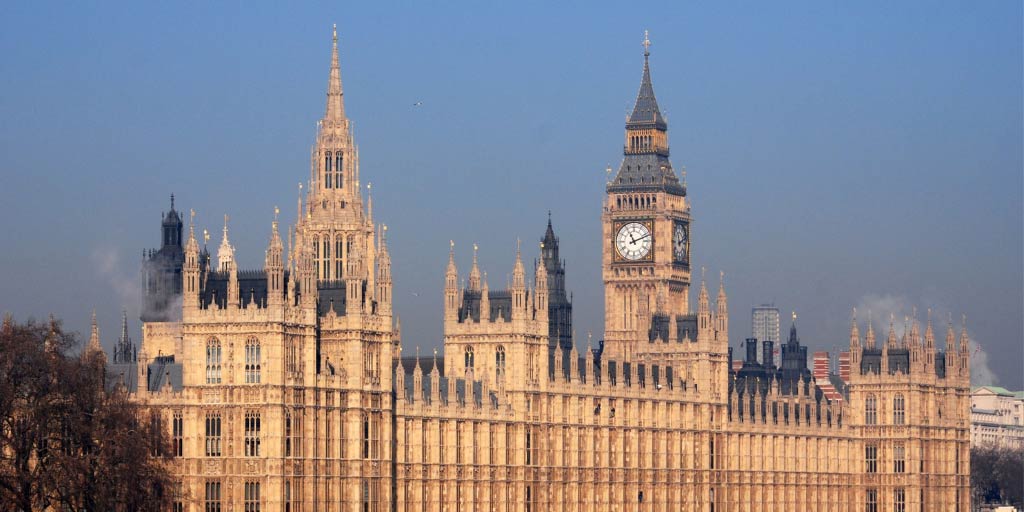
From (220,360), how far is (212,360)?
0.50 m

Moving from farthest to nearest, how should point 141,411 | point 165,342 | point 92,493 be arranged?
point 165,342
point 141,411
point 92,493

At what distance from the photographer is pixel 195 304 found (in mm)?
167375

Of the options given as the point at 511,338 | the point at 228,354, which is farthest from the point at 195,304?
the point at 511,338

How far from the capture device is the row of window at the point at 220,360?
166125mm

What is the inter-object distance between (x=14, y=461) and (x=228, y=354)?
15.7 meters

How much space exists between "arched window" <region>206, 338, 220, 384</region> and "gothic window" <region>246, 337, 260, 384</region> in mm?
1589

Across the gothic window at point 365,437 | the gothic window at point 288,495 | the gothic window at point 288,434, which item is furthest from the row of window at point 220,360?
the gothic window at point 365,437

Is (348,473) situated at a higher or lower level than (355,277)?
lower

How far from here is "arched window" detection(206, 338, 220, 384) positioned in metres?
167

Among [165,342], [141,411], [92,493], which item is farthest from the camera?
[165,342]

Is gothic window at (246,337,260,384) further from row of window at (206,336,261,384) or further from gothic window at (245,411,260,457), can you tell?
gothic window at (245,411,260,457)

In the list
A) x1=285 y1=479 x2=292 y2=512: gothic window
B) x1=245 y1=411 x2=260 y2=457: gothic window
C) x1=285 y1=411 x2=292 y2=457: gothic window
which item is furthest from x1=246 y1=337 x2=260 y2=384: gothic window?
x1=285 y1=479 x2=292 y2=512: gothic window

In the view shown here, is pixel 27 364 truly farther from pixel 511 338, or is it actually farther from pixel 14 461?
pixel 511 338

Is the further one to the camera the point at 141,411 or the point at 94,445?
the point at 141,411
